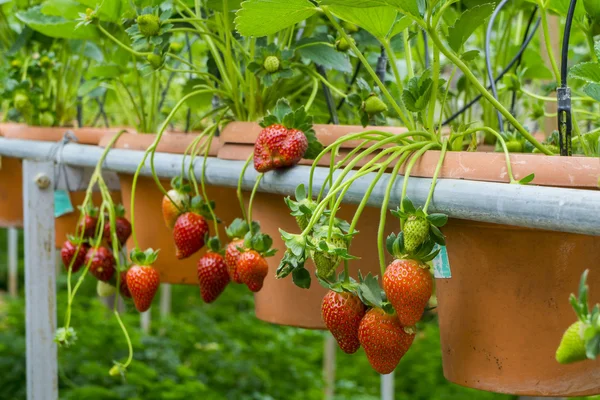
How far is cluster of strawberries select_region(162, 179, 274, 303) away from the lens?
74 centimetres

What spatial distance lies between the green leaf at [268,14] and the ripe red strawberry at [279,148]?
0.39 feet

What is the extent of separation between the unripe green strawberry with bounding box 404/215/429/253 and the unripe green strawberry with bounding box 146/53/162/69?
453mm

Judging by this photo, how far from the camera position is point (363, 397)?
127 inches

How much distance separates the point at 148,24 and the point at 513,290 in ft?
1.57

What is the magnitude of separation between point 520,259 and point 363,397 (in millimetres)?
2735

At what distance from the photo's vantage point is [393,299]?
1.80 feet

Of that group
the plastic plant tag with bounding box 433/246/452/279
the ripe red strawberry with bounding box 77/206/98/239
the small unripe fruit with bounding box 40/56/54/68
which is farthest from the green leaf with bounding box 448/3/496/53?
the small unripe fruit with bounding box 40/56/54/68

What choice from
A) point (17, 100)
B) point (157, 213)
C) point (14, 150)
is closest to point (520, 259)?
point (157, 213)

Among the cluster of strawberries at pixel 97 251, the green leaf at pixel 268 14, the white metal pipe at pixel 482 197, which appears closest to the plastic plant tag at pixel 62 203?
the cluster of strawberries at pixel 97 251

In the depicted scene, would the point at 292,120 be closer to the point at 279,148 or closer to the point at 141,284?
the point at 279,148

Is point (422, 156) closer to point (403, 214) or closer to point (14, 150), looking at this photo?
point (403, 214)

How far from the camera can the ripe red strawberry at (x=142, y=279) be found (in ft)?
2.91

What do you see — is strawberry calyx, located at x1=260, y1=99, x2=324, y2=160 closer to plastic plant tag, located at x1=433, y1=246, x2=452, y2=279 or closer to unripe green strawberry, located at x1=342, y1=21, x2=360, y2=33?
plastic plant tag, located at x1=433, y1=246, x2=452, y2=279

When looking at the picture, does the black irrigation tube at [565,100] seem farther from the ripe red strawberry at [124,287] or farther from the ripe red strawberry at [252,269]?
the ripe red strawberry at [124,287]
